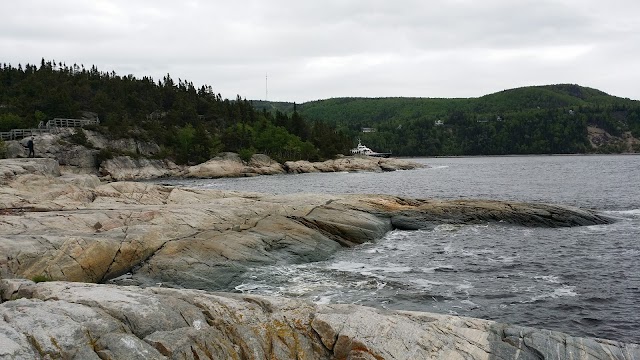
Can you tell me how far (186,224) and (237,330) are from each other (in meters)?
15.2

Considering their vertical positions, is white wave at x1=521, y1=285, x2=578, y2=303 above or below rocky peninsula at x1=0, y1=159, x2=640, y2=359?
below

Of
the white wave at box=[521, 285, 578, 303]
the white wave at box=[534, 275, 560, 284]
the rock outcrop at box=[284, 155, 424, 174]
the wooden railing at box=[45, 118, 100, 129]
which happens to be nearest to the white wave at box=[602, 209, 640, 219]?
the white wave at box=[534, 275, 560, 284]

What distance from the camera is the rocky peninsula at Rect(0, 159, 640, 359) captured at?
33.0 feet

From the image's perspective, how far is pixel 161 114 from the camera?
13088 centimetres

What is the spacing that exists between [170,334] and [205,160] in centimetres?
10259

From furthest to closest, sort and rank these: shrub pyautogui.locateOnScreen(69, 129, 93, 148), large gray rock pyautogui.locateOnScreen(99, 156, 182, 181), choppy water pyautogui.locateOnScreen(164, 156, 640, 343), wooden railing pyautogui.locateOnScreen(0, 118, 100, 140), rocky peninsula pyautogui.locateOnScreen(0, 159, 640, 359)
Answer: shrub pyautogui.locateOnScreen(69, 129, 93, 148)
large gray rock pyautogui.locateOnScreen(99, 156, 182, 181)
wooden railing pyautogui.locateOnScreen(0, 118, 100, 140)
choppy water pyautogui.locateOnScreen(164, 156, 640, 343)
rocky peninsula pyautogui.locateOnScreen(0, 159, 640, 359)

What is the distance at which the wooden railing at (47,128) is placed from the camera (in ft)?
291

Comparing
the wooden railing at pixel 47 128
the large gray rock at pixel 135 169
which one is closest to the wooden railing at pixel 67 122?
the wooden railing at pixel 47 128

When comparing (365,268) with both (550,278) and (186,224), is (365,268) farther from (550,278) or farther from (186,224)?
(186,224)

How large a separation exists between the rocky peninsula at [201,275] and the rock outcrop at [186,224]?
0.27ft

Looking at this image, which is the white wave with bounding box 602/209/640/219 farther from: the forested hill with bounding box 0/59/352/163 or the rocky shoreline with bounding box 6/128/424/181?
the forested hill with bounding box 0/59/352/163

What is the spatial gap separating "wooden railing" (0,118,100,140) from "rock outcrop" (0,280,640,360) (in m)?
89.9

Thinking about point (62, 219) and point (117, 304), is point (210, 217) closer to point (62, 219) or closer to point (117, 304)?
point (62, 219)

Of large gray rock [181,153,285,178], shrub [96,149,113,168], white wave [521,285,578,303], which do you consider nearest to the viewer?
white wave [521,285,578,303]
